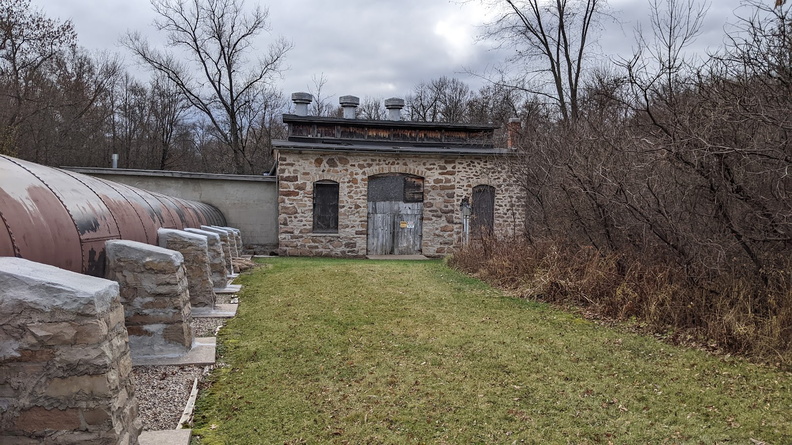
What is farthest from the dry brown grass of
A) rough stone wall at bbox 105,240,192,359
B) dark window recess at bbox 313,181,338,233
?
dark window recess at bbox 313,181,338,233

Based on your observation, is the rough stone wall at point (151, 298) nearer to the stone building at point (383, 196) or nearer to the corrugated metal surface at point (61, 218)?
the corrugated metal surface at point (61, 218)

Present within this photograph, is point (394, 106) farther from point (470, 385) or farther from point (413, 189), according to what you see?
point (470, 385)

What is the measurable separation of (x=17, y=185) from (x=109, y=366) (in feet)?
6.07

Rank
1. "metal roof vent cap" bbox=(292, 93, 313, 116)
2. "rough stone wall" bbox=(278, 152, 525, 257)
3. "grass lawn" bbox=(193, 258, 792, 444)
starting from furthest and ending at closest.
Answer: "metal roof vent cap" bbox=(292, 93, 313, 116) → "rough stone wall" bbox=(278, 152, 525, 257) → "grass lawn" bbox=(193, 258, 792, 444)

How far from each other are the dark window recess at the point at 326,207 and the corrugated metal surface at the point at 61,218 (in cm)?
925

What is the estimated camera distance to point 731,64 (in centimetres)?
542

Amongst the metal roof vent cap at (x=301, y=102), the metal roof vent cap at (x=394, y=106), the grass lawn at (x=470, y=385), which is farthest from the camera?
the metal roof vent cap at (x=394, y=106)

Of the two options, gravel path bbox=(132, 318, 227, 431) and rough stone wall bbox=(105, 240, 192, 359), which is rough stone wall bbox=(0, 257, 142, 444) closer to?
gravel path bbox=(132, 318, 227, 431)

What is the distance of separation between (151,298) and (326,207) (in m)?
10.6

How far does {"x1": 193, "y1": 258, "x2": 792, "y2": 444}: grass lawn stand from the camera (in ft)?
11.0

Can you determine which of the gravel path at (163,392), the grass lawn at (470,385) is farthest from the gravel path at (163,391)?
the grass lawn at (470,385)

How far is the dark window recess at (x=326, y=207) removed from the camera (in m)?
15.1

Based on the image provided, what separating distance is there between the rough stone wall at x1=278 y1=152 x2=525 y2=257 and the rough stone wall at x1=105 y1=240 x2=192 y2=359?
10.2 m

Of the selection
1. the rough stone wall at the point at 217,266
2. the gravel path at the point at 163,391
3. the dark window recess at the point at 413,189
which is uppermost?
the dark window recess at the point at 413,189
